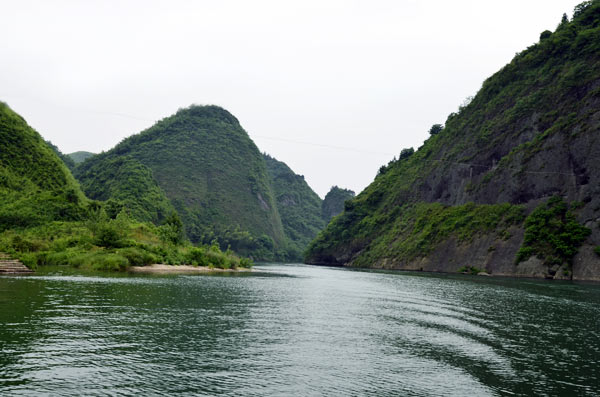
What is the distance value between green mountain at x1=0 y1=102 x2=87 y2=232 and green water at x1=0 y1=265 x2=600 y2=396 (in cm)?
5333

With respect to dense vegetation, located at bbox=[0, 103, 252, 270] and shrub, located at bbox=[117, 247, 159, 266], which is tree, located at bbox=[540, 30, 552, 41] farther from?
shrub, located at bbox=[117, 247, 159, 266]

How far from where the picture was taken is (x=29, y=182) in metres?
95.8

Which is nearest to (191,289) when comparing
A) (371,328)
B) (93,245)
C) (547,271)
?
(371,328)

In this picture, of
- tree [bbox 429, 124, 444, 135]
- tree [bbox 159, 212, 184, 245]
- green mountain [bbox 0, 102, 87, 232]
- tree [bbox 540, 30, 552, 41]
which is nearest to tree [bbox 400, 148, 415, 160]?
tree [bbox 429, 124, 444, 135]

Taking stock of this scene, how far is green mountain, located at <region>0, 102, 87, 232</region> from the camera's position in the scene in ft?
261

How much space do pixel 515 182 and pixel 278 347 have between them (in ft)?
314

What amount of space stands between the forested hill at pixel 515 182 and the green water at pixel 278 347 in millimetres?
56708

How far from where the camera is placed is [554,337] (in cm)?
2423

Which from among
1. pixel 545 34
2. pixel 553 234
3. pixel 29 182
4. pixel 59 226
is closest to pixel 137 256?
pixel 59 226

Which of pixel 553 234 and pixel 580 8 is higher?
pixel 580 8

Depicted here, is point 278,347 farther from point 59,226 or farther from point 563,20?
point 563,20

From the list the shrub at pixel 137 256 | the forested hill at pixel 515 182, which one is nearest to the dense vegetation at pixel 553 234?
the forested hill at pixel 515 182

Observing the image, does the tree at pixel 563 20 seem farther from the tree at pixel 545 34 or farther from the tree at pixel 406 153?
the tree at pixel 406 153

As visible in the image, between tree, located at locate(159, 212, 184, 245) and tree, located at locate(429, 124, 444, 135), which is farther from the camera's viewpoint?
tree, located at locate(429, 124, 444, 135)
